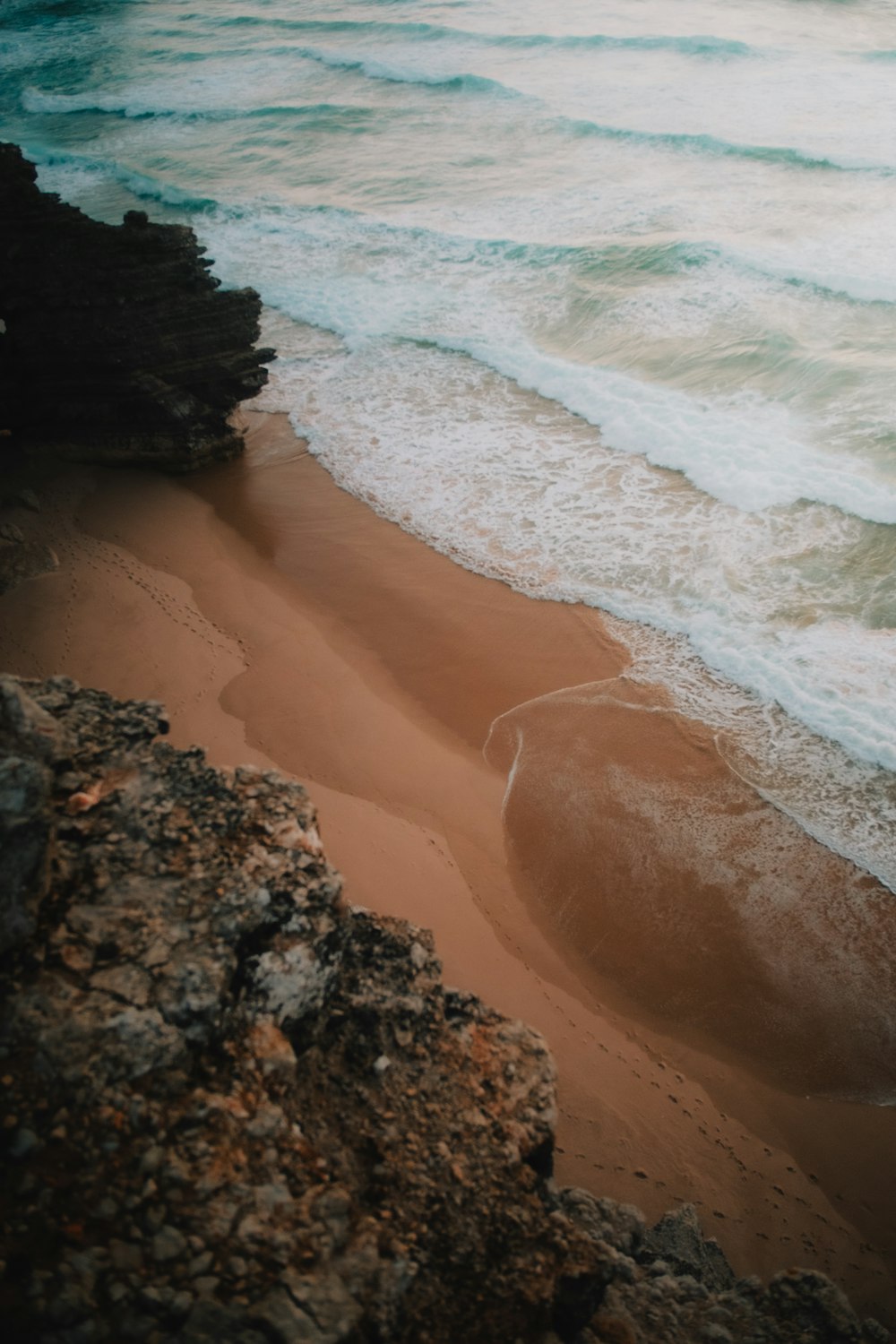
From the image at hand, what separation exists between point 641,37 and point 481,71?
5.68m

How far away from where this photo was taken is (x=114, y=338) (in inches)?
397

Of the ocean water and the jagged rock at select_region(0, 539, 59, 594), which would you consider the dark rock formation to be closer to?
the ocean water

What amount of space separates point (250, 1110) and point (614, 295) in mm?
14877

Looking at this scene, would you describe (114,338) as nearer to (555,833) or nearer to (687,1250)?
(555,833)

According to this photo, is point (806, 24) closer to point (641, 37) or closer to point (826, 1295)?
point (641, 37)

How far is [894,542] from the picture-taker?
9.32 m

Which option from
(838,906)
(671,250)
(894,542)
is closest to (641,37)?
(671,250)

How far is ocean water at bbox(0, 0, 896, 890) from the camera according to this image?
8.46 metres

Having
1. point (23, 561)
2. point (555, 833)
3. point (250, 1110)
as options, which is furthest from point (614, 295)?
point (250, 1110)

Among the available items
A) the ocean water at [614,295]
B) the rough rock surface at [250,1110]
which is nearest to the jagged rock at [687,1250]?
the rough rock surface at [250,1110]

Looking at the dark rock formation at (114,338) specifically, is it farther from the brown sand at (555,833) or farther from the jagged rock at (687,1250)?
the jagged rock at (687,1250)

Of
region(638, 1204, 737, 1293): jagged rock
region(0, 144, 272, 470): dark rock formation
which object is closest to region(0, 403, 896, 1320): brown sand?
region(638, 1204, 737, 1293): jagged rock

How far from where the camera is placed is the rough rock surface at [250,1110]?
254 cm

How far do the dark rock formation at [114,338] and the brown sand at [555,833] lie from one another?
1.10 metres
